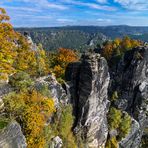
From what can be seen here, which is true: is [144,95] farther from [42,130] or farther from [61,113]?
[42,130]

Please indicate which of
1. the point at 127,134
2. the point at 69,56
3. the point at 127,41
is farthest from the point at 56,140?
the point at 127,41

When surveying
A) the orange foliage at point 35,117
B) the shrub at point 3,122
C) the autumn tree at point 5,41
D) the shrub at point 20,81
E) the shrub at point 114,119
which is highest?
the autumn tree at point 5,41

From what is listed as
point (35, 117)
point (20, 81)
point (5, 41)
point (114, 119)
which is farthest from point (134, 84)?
point (5, 41)

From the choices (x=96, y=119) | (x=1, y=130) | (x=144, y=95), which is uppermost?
(x=1, y=130)

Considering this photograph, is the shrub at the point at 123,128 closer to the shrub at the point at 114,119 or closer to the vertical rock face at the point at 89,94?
the shrub at the point at 114,119

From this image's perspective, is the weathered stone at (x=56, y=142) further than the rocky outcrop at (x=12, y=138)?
Yes

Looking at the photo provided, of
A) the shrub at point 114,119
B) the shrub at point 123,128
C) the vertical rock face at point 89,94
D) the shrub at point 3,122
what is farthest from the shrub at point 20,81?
the shrub at point 123,128

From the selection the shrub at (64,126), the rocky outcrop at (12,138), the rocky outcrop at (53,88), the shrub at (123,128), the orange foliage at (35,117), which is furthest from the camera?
the shrub at (123,128)

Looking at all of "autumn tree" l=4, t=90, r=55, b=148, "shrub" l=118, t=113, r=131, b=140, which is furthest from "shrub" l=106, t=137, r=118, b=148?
"autumn tree" l=4, t=90, r=55, b=148
